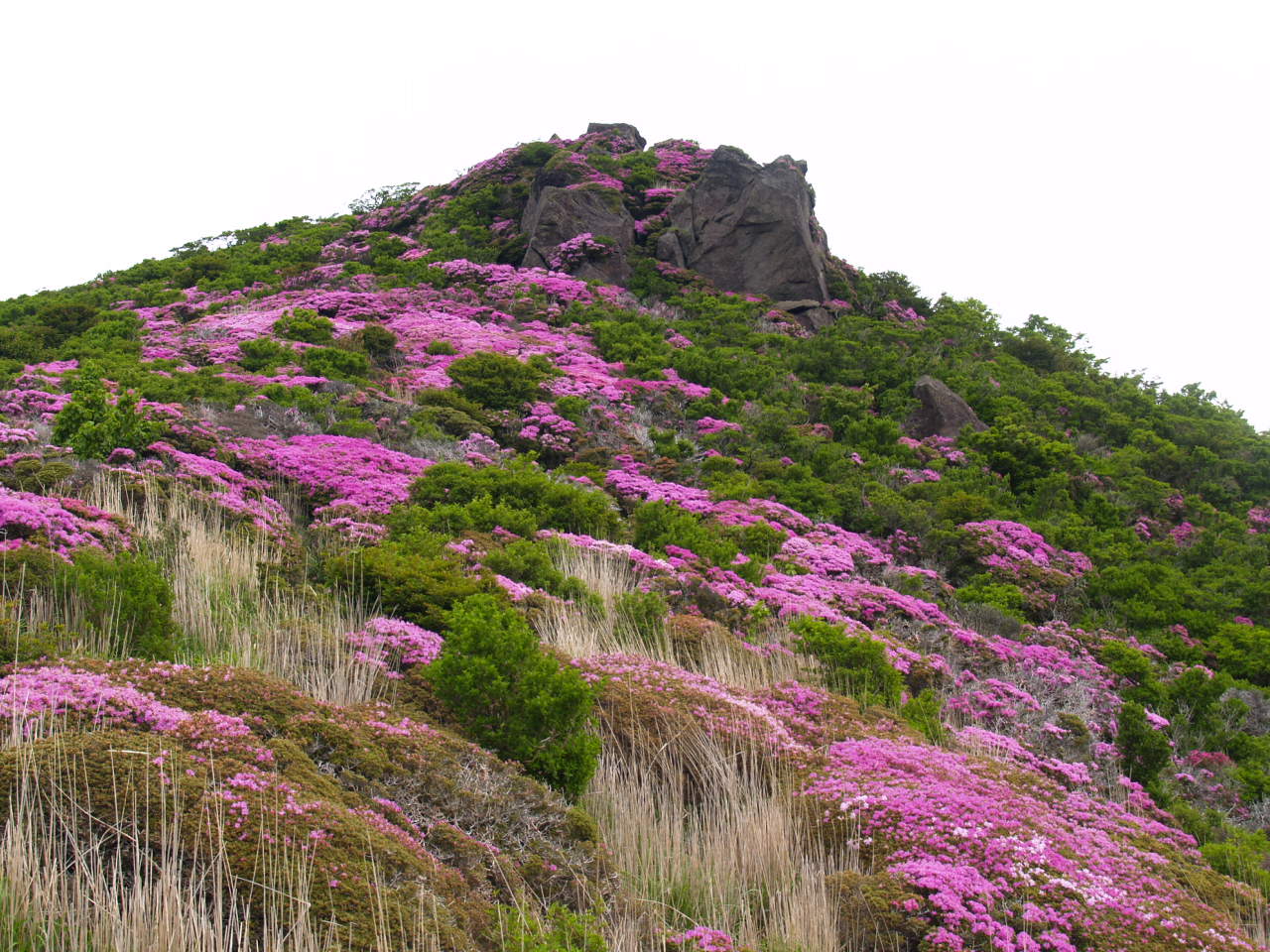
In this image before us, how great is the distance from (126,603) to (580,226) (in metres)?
26.1

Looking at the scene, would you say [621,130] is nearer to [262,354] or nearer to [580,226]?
[580,226]

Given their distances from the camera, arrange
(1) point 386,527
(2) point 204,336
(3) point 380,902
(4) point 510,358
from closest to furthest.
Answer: (3) point 380,902 < (1) point 386,527 < (4) point 510,358 < (2) point 204,336

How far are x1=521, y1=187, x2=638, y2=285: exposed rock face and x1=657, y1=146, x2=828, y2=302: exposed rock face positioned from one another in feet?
5.96

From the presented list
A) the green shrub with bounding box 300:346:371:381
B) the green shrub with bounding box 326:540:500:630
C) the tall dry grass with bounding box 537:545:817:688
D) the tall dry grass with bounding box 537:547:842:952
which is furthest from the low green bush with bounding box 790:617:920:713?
the green shrub with bounding box 300:346:371:381

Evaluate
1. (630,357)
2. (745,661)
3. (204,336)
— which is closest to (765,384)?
(630,357)

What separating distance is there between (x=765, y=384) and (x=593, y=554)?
12.9 metres

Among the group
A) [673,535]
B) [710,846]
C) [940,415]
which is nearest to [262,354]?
[673,535]

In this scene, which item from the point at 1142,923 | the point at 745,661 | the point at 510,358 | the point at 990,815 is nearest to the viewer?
the point at 1142,923

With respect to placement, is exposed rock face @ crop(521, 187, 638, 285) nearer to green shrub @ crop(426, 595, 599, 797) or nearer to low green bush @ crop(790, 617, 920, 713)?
low green bush @ crop(790, 617, 920, 713)

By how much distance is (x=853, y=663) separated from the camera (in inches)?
315

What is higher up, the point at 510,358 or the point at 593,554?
the point at 510,358

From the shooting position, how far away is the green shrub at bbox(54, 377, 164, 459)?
29.5 ft

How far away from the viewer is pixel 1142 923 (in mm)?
4227

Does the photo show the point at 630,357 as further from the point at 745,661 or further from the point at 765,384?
the point at 745,661
